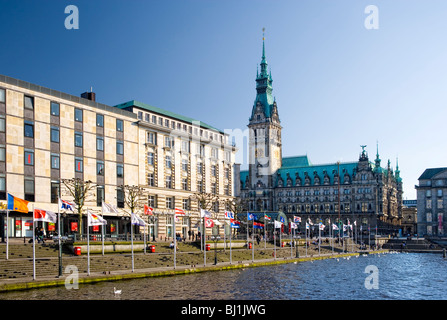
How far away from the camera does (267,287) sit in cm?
5453

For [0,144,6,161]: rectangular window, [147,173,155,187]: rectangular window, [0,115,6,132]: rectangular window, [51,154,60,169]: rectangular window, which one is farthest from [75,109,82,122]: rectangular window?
[147,173,155,187]: rectangular window

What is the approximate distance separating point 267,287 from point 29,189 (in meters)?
41.2

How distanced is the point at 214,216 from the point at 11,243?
172ft

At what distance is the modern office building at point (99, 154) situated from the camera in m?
76.2

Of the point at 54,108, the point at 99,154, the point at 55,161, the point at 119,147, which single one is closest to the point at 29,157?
the point at 55,161

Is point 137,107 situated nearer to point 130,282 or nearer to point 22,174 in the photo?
point 22,174

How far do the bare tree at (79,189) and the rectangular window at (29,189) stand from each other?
183 inches

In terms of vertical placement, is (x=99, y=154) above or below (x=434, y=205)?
above

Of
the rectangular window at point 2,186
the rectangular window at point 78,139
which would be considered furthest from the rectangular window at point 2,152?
the rectangular window at point 78,139

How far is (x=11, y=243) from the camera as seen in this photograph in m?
67.4

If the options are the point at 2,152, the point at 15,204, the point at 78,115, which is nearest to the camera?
the point at 15,204

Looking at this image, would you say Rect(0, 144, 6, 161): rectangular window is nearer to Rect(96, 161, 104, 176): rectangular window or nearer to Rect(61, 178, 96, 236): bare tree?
Rect(61, 178, 96, 236): bare tree

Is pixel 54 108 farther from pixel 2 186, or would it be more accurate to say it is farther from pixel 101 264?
pixel 101 264

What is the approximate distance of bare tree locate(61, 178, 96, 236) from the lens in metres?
76.5
